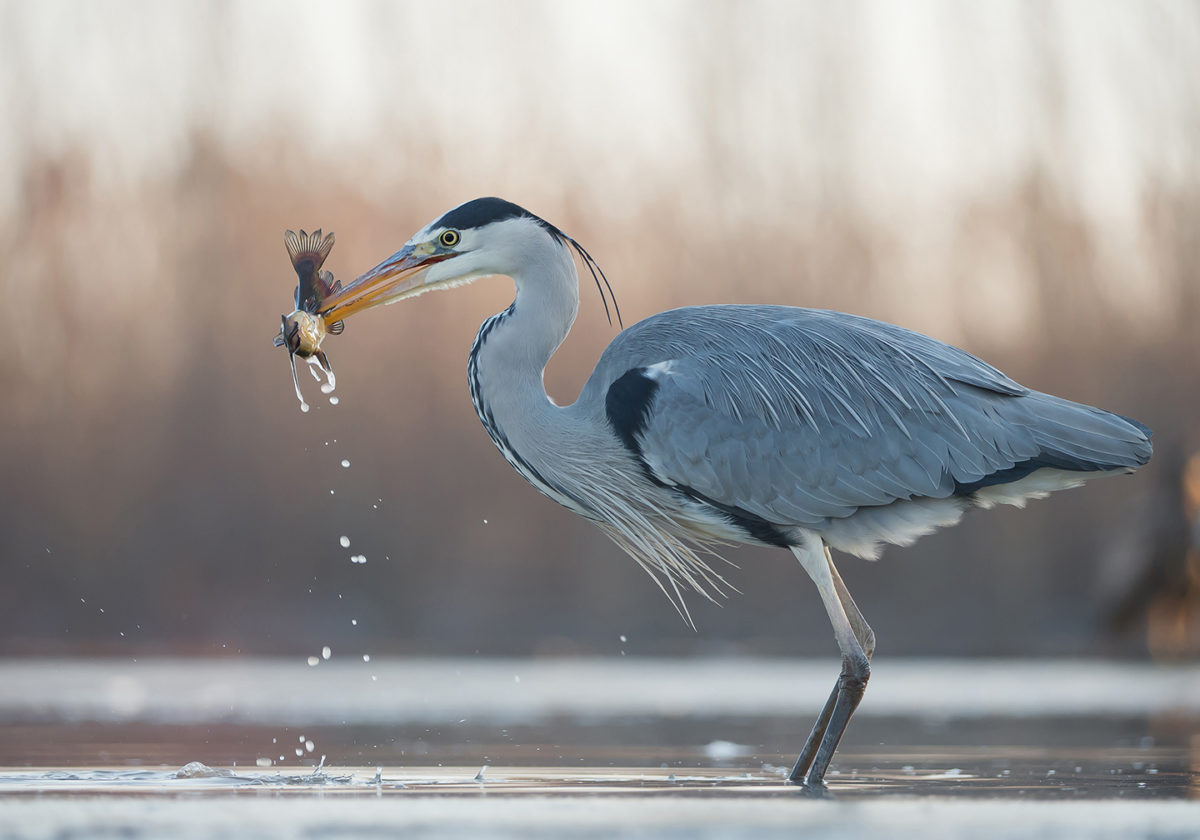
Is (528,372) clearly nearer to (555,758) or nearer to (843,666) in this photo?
(555,758)

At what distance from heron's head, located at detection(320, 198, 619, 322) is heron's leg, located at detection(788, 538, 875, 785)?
1664 mm

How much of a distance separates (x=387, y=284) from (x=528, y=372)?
690mm

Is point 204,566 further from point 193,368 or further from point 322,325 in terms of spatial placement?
point 322,325

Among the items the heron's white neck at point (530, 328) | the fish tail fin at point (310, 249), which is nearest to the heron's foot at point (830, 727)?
the heron's white neck at point (530, 328)

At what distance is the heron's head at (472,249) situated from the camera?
7125 mm

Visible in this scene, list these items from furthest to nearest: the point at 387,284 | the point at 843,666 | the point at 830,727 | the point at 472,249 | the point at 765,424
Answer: the point at 472,249, the point at 387,284, the point at 765,424, the point at 843,666, the point at 830,727

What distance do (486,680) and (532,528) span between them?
10324mm

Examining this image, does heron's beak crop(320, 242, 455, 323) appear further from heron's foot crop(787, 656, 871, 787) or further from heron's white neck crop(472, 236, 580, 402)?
heron's foot crop(787, 656, 871, 787)

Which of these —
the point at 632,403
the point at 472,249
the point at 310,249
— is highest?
the point at 310,249

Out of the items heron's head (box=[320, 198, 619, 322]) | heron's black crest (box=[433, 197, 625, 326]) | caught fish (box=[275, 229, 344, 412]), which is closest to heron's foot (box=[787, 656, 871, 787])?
heron's black crest (box=[433, 197, 625, 326])

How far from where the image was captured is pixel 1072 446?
660 centimetres

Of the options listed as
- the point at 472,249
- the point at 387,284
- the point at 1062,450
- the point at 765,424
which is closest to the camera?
the point at 1062,450

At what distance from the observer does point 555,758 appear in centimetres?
676

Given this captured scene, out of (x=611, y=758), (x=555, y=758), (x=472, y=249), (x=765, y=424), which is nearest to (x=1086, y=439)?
(x=765, y=424)
